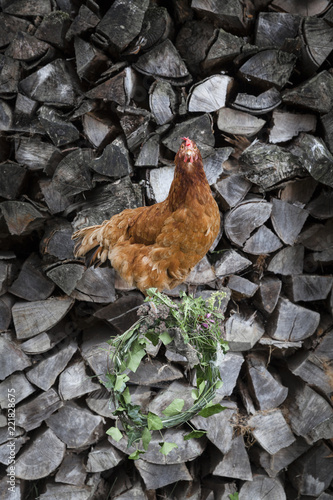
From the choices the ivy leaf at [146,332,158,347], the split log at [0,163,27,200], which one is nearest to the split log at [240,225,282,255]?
the ivy leaf at [146,332,158,347]

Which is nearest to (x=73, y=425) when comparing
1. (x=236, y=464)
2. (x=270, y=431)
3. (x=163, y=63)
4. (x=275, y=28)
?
(x=236, y=464)

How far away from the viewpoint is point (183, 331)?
38.3 inches

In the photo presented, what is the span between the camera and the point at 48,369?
1.47 m

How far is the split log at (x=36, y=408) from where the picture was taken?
148cm

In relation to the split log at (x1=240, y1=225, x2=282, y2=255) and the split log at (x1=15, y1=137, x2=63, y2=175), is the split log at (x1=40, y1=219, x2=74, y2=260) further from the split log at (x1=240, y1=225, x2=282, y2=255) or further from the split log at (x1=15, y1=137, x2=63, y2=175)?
the split log at (x1=240, y1=225, x2=282, y2=255)

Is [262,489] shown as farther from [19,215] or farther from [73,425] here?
[19,215]

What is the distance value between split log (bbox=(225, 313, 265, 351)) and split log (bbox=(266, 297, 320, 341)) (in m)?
0.07

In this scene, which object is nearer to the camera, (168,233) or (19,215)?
(168,233)

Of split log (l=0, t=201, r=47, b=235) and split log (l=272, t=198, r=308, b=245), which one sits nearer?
split log (l=0, t=201, r=47, b=235)

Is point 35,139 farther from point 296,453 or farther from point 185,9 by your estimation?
point 296,453

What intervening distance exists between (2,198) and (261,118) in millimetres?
984

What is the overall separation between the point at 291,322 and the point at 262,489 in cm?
73

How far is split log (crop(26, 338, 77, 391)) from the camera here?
1468mm

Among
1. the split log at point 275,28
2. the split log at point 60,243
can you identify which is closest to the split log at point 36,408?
the split log at point 60,243
